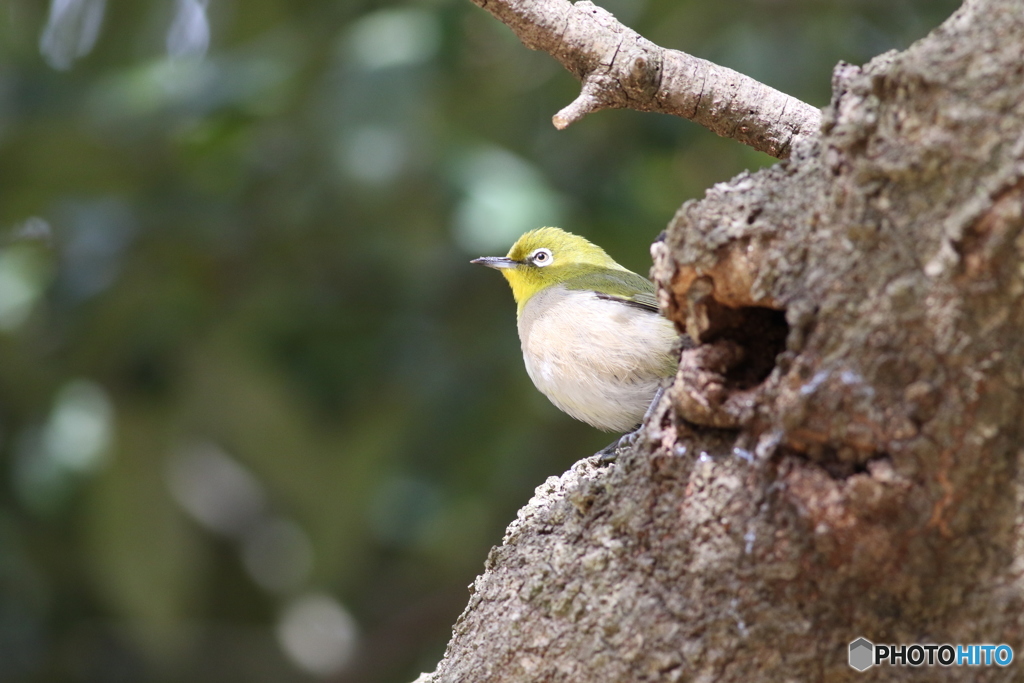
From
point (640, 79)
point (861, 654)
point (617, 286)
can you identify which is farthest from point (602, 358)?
point (861, 654)

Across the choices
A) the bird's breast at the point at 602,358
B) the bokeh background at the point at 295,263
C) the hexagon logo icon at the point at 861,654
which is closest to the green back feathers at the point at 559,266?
the bokeh background at the point at 295,263

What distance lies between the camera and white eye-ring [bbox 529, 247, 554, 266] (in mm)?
5446

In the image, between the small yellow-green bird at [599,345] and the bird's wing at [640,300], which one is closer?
the small yellow-green bird at [599,345]

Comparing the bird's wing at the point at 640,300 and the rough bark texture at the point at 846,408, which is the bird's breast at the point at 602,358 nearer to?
the bird's wing at the point at 640,300

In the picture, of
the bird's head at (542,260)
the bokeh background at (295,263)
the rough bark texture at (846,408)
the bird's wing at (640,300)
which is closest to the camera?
the rough bark texture at (846,408)

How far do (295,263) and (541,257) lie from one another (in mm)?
2548

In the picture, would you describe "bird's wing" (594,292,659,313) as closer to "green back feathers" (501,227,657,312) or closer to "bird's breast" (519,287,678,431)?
"bird's breast" (519,287,678,431)

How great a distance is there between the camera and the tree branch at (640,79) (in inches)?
129

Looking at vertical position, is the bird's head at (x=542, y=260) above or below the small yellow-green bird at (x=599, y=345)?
above

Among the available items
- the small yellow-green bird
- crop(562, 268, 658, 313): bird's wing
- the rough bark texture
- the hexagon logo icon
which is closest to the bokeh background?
crop(562, 268, 658, 313): bird's wing

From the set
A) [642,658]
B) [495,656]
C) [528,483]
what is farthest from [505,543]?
[528,483]

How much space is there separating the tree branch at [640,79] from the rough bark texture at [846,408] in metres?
1.00

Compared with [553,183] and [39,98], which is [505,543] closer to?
[553,183]

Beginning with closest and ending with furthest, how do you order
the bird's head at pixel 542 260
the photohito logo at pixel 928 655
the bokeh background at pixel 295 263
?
the photohito logo at pixel 928 655
the bird's head at pixel 542 260
the bokeh background at pixel 295 263
